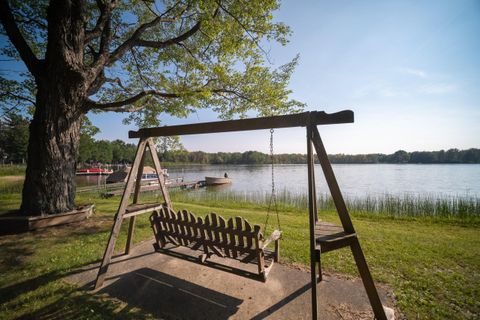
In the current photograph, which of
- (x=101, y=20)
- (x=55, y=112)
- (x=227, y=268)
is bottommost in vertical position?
(x=227, y=268)

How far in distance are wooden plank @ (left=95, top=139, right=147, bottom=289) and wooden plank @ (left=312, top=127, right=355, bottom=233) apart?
3.34m

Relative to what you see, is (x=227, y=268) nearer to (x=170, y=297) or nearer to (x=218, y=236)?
(x=218, y=236)

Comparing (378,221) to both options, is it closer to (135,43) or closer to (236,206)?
(236,206)

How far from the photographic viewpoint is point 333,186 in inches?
117

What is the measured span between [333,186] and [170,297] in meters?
3.12

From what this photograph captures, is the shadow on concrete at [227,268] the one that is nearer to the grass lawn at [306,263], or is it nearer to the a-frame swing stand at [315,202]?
the a-frame swing stand at [315,202]

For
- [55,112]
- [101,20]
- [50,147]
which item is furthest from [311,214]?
[101,20]

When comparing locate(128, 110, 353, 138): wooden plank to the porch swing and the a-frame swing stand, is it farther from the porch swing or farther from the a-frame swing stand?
the porch swing

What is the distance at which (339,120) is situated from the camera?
2799mm

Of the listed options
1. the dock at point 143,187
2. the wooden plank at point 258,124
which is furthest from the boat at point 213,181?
the wooden plank at point 258,124

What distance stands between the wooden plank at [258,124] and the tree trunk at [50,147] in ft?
11.6

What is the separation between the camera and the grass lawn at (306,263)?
10.3ft

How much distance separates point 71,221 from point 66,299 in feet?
14.7

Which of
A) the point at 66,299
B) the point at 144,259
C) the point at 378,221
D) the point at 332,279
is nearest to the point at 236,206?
the point at 378,221
